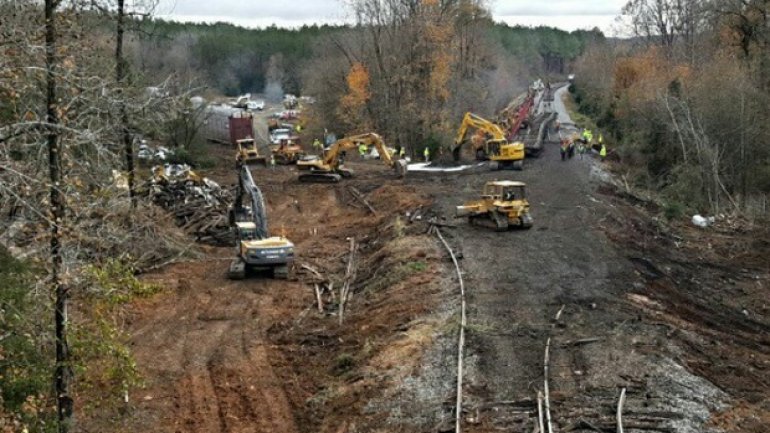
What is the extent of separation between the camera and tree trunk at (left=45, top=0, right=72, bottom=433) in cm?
1012

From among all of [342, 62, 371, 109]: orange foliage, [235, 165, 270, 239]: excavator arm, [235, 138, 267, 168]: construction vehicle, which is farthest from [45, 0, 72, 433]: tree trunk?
[342, 62, 371, 109]: orange foliage

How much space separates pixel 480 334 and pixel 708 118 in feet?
88.3

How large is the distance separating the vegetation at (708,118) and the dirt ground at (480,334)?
20.4 feet

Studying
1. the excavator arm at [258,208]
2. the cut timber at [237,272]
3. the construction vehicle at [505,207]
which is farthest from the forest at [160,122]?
the construction vehicle at [505,207]

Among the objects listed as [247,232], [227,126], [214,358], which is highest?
[227,126]

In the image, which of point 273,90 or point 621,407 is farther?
point 273,90

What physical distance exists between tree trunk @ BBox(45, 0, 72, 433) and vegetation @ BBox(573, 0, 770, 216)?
92.8ft

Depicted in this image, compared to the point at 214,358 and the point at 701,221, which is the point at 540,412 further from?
the point at 701,221

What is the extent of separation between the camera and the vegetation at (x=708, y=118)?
38688mm

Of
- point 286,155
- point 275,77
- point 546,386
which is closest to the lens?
point 546,386

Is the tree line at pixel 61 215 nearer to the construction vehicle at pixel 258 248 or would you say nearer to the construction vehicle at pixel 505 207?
the construction vehicle at pixel 258 248

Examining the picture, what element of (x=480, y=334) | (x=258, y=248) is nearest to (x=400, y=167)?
(x=258, y=248)

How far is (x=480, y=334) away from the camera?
59.1 ft

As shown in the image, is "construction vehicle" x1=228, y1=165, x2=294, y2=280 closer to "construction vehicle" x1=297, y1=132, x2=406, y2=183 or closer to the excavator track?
"construction vehicle" x1=297, y1=132, x2=406, y2=183
